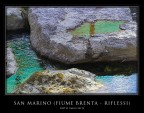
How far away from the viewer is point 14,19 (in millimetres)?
5457

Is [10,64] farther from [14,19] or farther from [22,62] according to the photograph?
[14,19]

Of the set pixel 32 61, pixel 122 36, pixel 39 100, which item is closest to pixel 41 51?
pixel 32 61

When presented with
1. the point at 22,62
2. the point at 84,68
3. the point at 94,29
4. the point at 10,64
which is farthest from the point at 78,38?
the point at 10,64

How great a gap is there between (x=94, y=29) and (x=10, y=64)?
3.35 ft

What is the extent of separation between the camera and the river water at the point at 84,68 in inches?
209

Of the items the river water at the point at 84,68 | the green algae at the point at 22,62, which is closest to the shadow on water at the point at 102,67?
the river water at the point at 84,68

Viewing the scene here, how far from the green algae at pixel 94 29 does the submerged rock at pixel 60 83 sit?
16.6 inches

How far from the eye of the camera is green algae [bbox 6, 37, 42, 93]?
5.34m

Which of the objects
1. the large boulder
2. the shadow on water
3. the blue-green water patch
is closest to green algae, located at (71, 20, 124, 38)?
the large boulder

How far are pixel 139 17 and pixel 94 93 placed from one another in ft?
3.19

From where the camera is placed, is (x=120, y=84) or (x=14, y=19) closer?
(x=120, y=84)

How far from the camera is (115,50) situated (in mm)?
5422

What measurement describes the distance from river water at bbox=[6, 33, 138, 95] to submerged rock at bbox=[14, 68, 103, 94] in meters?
0.05

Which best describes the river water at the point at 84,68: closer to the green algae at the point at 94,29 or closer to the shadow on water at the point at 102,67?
the shadow on water at the point at 102,67
